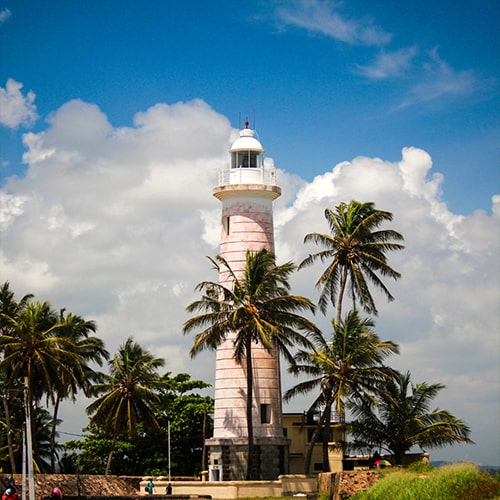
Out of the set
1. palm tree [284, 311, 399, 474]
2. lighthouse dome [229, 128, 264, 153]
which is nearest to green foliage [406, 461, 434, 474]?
palm tree [284, 311, 399, 474]

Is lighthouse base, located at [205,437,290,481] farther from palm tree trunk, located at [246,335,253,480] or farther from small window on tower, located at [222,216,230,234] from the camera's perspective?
small window on tower, located at [222,216,230,234]

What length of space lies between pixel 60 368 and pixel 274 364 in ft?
38.4

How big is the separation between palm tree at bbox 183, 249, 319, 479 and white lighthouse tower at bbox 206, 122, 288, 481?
3.83 ft

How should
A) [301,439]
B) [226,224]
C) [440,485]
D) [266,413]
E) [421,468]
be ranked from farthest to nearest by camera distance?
[301,439] → [226,224] → [266,413] → [421,468] → [440,485]

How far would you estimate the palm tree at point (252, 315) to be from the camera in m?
52.8

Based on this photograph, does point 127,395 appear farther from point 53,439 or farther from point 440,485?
point 440,485

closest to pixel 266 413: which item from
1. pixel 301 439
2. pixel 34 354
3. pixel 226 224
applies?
pixel 301 439

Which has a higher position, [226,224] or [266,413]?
[226,224]

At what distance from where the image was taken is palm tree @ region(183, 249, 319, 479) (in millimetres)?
52812

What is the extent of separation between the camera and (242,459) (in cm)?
5428

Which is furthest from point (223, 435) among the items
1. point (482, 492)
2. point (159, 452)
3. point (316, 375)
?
point (482, 492)

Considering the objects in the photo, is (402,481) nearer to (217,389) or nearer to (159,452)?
(217,389)

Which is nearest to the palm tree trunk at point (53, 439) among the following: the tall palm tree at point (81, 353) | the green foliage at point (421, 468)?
the tall palm tree at point (81, 353)

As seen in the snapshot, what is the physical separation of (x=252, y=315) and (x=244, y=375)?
399cm
